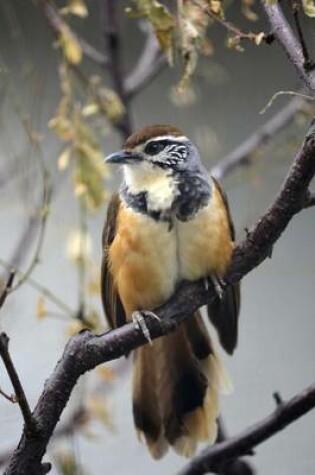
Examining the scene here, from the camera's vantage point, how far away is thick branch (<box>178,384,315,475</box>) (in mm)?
1741

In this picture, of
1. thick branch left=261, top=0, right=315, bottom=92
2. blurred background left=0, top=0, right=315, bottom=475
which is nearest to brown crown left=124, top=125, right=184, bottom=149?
blurred background left=0, top=0, right=315, bottom=475

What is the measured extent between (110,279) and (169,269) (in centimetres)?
18

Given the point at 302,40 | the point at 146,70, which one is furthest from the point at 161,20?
the point at 146,70

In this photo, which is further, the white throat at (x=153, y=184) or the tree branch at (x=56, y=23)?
the tree branch at (x=56, y=23)

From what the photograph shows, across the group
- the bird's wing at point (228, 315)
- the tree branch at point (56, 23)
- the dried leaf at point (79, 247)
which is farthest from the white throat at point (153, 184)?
the tree branch at point (56, 23)

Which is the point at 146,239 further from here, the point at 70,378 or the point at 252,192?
the point at 252,192

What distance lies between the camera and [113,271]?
6.84ft

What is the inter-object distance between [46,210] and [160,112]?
1.37 metres

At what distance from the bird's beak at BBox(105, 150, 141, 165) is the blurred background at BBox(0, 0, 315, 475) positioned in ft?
1.37

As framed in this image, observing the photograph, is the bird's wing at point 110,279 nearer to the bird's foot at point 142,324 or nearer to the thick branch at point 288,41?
the bird's foot at point 142,324

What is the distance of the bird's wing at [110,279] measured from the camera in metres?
2.10

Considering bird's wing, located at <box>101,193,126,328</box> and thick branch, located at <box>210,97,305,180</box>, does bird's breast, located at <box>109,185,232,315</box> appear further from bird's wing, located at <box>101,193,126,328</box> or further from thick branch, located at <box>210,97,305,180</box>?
thick branch, located at <box>210,97,305,180</box>

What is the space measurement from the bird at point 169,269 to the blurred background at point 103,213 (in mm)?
357

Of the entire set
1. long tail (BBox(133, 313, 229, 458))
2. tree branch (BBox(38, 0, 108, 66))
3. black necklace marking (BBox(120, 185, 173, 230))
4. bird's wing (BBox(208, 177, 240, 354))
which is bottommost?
long tail (BBox(133, 313, 229, 458))
